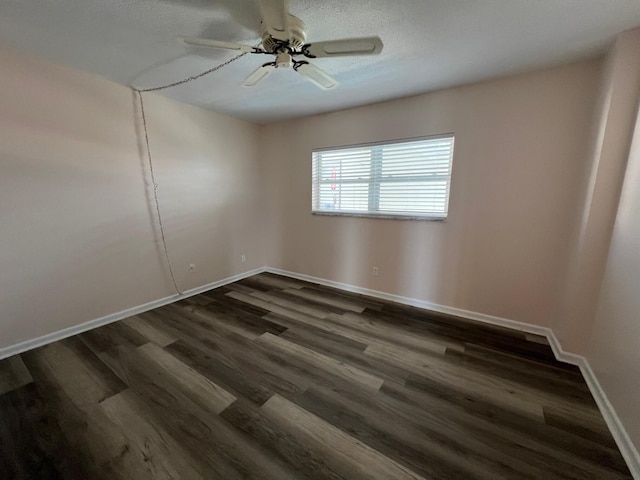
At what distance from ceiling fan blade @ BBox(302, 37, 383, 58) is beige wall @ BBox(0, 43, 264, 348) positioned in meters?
2.27

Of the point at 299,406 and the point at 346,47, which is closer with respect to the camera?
the point at 346,47

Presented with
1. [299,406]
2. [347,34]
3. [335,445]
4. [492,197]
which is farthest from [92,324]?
[492,197]

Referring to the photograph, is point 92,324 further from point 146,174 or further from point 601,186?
point 601,186

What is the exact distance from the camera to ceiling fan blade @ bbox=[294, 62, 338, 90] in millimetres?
1639

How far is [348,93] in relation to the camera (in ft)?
8.85

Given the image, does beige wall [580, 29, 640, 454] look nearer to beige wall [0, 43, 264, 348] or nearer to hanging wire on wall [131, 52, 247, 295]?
hanging wire on wall [131, 52, 247, 295]

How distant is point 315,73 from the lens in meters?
1.75

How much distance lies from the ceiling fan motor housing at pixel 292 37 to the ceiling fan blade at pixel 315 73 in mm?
110

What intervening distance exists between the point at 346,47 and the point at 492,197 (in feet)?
6.70

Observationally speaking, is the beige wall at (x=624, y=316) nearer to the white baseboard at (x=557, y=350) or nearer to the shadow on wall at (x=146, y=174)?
the white baseboard at (x=557, y=350)

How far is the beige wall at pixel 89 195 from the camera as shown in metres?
2.00

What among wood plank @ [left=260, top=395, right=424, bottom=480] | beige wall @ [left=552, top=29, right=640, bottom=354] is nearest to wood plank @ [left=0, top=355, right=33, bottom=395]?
wood plank @ [left=260, top=395, right=424, bottom=480]

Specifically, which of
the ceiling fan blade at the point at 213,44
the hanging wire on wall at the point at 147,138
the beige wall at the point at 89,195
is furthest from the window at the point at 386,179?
the ceiling fan blade at the point at 213,44

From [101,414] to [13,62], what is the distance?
273cm
